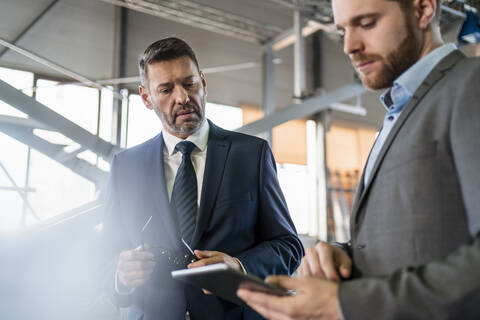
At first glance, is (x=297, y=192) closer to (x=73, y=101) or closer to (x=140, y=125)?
(x=140, y=125)

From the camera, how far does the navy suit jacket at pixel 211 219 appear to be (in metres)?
1.43

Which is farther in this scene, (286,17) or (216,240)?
(286,17)

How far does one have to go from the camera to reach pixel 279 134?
25.6 ft

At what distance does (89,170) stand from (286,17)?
14.3ft

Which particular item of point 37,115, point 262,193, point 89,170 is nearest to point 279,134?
point 89,170

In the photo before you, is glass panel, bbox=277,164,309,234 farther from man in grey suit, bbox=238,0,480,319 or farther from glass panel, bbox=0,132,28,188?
man in grey suit, bbox=238,0,480,319

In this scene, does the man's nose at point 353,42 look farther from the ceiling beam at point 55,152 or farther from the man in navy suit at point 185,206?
the ceiling beam at point 55,152

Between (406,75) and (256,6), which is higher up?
(256,6)

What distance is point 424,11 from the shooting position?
937 millimetres

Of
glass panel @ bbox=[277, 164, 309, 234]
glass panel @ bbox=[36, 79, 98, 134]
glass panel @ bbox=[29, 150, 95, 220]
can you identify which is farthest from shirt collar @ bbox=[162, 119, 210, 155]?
glass panel @ bbox=[277, 164, 309, 234]

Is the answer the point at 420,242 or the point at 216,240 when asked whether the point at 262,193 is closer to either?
the point at 216,240

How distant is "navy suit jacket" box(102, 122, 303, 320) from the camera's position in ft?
4.70

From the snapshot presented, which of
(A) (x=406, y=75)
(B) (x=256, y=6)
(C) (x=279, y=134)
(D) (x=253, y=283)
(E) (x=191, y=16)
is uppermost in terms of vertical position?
(B) (x=256, y=6)

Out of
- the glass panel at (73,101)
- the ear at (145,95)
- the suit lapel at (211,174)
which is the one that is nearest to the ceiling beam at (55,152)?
the glass panel at (73,101)
